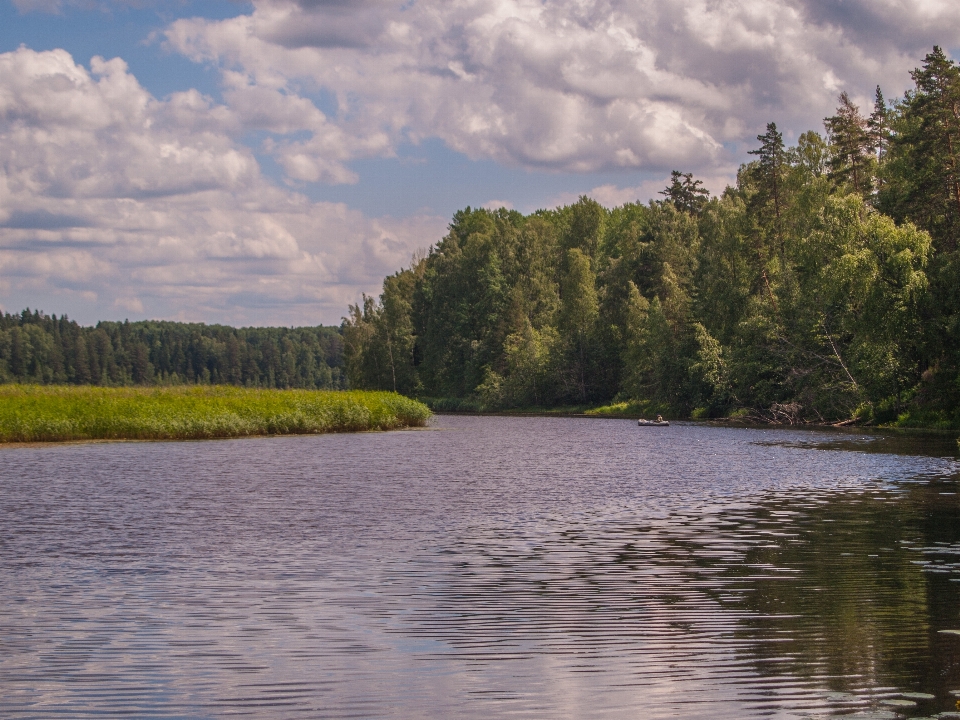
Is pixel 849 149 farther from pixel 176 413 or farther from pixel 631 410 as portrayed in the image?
pixel 176 413

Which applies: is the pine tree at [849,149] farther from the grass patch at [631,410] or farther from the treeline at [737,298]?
the grass patch at [631,410]

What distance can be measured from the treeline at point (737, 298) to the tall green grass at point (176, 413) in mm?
30703

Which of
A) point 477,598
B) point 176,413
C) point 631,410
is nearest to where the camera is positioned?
point 477,598

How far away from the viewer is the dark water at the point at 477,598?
9.94m

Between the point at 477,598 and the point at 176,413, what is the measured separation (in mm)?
44149

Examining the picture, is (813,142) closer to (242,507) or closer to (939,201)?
(939,201)

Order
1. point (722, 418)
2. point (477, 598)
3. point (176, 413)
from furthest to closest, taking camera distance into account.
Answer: point (722, 418) → point (176, 413) → point (477, 598)

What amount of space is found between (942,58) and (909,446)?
31708mm

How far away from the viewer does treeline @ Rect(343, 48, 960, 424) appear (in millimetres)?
63594

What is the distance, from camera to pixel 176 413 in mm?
55781

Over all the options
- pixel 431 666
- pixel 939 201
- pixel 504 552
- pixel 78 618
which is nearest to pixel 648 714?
pixel 431 666

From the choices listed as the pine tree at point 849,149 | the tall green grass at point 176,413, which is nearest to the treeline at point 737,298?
the pine tree at point 849,149

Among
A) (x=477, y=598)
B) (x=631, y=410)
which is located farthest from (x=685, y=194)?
(x=477, y=598)

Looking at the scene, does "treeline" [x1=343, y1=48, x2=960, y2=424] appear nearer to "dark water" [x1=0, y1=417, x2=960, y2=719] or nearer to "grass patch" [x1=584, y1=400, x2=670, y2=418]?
"grass patch" [x1=584, y1=400, x2=670, y2=418]
